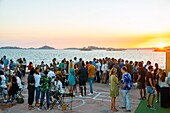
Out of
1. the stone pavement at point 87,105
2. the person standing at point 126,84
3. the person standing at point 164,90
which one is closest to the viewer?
the person standing at point 126,84

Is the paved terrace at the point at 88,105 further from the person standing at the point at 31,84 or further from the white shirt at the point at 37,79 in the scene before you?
the white shirt at the point at 37,79

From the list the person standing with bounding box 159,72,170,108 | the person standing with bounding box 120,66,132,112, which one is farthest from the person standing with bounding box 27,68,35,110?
the person standing with bounding box 159,72,170,108

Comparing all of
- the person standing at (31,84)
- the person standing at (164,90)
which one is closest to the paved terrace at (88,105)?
the person standing at (31,84)

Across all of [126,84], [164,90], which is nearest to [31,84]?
[126,84]

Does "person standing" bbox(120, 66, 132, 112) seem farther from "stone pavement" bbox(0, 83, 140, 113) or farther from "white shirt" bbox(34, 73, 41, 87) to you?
"white shirt" bbox(34, 73, 41, 87)

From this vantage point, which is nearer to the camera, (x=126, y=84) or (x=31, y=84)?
(x=126, y=84)

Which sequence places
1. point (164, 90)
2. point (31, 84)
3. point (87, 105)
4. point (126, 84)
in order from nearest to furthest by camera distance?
point (126, 84)
point (31, 84)
point (164, 90)
point (87, 105)

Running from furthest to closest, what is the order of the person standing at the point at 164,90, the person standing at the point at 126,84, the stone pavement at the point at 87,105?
the person standing at the point at 164,90
the stone pavement at the point at 87,105
the person standing at the point at 126,84

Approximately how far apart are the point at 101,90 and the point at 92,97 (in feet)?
5.65

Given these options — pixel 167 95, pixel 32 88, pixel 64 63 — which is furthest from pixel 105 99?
pixel 64 63

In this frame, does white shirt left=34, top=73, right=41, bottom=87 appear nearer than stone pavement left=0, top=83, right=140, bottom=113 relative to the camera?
No

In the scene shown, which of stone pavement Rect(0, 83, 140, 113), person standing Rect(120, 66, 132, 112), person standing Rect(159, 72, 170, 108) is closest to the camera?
person standing Rect(120, 66, 132, 112)

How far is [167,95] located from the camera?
27.8ft

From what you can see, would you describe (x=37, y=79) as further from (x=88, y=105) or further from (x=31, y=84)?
(x=88, y=105)
